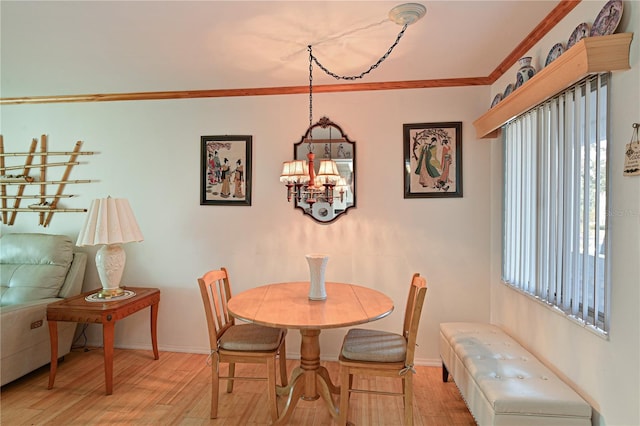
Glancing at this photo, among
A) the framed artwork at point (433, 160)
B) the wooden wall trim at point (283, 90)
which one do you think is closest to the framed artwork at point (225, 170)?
the wooden wall trim at point (283, 90)

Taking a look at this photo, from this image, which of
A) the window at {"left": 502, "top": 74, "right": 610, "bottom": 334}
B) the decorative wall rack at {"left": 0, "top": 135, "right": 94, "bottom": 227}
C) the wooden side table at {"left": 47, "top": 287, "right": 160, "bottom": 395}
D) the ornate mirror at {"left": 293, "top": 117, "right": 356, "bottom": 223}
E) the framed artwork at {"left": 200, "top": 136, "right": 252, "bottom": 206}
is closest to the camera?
the window at {"left": 502, "top": 74, "right": 610, "bottom": 334}

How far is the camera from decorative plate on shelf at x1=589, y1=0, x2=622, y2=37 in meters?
1.48

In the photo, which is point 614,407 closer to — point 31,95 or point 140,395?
point 140,395

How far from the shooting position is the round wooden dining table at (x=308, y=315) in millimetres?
1893

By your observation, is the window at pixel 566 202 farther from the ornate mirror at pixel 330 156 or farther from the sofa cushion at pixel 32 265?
the sofa cushion at pixel 32 265

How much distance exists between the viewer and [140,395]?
8.39ft

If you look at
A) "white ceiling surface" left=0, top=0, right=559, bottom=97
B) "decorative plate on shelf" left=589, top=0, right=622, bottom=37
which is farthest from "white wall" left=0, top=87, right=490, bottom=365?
"decorative plate on shelf" left=589, top=0, right=622, bottom=37

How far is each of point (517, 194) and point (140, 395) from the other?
3.09 m

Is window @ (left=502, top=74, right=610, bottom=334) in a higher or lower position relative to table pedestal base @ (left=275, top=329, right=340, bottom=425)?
higher

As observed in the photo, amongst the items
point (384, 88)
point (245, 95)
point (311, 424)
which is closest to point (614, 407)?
point (311, 424)

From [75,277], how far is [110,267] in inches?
23.9

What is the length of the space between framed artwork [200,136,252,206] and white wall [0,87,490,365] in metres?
0.07

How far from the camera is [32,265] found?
10.1 ft

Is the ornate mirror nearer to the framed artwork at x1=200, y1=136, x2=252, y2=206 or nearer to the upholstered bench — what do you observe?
the framed artwork at x1=200, y1=136, x2=252, y2=206
